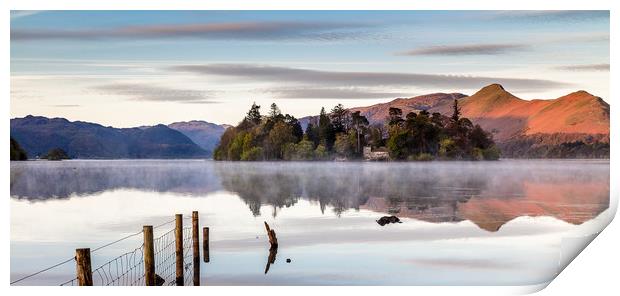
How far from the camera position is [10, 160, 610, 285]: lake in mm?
16547

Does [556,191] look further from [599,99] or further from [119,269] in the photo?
[119,269]

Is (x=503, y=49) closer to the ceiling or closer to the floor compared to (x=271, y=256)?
closer to the ceiling

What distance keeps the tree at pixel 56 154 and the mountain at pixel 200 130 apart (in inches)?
80.2

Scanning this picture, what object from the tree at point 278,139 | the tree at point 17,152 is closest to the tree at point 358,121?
the tree at point 278,139

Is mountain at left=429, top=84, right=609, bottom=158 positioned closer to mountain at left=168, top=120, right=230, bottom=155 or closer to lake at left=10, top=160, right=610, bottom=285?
lake at left=10, top=160, right=610, bottom=285

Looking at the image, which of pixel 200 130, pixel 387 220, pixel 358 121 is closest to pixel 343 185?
pixel 387 220

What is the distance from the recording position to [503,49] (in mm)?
19844

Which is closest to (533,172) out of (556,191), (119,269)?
(556,191)

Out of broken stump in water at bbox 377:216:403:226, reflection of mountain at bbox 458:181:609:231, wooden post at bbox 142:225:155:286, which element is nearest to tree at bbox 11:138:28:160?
wooden post at bbox 142:225:155:286

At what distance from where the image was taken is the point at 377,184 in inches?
999

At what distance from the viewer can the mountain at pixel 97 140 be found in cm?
1802
